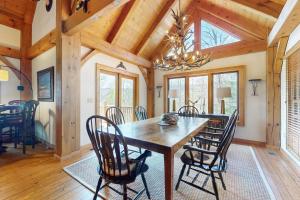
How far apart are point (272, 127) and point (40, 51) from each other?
6.01 m

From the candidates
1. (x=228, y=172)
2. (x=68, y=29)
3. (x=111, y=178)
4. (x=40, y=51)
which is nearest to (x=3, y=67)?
(x=40, y=51)

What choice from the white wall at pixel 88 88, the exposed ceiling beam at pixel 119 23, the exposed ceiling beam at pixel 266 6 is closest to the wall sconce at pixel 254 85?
the exposed ceiling beam at pixel 266 6

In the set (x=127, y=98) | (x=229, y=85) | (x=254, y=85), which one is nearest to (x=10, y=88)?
(x=127, y=98)

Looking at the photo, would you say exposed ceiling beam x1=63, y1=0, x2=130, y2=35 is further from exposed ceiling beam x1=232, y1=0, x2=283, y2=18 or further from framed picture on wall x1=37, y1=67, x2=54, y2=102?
exposed ceiling beam x1=232, y1=0, x2=283, y2=18

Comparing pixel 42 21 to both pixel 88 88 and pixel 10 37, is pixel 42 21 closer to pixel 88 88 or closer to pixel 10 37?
pixel 10 37

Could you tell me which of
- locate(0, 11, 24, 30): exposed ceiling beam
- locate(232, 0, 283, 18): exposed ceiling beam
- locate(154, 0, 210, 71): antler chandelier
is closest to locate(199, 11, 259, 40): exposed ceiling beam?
locate(232, 0, 283, 18): exposed ceiling beam

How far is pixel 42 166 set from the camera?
266 cm

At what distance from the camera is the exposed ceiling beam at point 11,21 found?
154 inches

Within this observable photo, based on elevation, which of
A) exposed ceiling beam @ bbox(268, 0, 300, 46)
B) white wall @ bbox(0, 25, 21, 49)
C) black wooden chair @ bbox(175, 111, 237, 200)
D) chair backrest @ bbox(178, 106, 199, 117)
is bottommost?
black wooden chair @ bbox(175, 111, 237, 200)

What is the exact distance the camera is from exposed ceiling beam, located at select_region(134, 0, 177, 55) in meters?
4.32

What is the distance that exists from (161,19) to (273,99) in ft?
11.9

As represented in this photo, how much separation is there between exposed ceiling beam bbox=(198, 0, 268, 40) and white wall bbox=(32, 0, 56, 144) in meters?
4.02

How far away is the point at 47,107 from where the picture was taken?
365 centimetres

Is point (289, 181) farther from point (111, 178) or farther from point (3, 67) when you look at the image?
point (3, 67)
